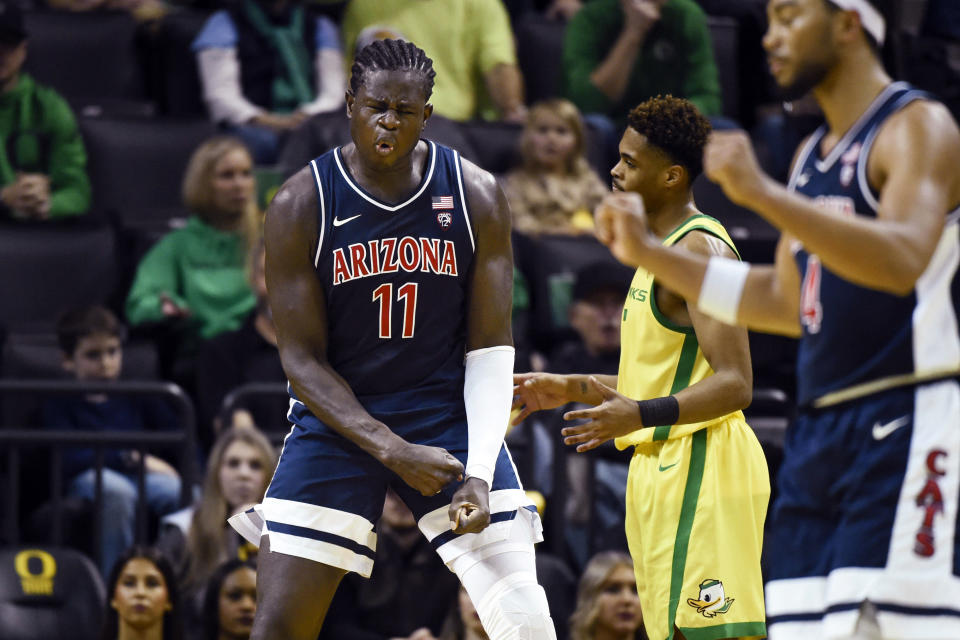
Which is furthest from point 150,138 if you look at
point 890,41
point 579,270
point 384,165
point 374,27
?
point 890,41

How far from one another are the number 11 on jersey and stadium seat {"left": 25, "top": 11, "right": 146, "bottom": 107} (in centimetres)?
513

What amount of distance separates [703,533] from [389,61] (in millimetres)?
1496

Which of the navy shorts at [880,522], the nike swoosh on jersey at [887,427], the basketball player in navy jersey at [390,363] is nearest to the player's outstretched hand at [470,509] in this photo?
the basketball player in navy jersey at [390,363]

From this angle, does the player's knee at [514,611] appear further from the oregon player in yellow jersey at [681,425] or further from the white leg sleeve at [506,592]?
the oregon player in yellow jersey at [681,425]

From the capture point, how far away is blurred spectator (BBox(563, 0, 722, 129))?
8.84 m

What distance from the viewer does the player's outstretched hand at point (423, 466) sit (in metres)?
3.85

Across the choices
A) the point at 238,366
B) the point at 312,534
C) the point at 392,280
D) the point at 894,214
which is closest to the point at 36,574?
the point at 238,366

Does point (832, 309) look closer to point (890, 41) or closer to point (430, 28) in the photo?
point (890, 41)

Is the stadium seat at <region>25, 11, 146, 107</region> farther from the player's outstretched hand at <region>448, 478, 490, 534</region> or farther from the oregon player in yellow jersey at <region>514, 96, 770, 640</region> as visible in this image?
the player's outstretched hand at <region>448, 478, 490, 534</region>

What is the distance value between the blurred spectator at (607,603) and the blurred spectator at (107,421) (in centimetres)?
200

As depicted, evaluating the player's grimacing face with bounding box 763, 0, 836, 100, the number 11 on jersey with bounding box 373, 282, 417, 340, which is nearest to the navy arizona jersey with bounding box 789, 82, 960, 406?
the player's grimacing face with bounding box 763, 0, 836, 100

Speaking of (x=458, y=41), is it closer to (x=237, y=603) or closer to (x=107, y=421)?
(x=107, y=421)

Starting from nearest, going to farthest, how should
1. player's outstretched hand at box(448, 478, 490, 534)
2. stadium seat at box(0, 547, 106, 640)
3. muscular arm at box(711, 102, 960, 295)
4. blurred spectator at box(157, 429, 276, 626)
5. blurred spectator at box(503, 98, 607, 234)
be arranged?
muscular arm at box(711, 102, 960, 295) → player's outstretched hand at box(448, 478, 490, 534) → stadium seat at box(0, 547, 106, 640) → blurred spectator at box(157, 429, 276, 626) → blurred spectator at box(503, 98, 607, 234)

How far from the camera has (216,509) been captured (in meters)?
6.35
